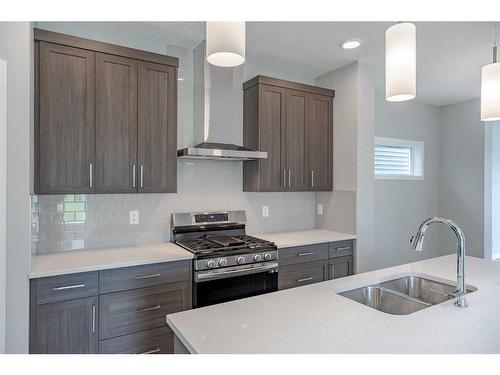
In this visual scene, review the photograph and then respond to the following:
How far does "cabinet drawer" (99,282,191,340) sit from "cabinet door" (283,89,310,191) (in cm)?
156

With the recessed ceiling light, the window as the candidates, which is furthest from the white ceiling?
the window

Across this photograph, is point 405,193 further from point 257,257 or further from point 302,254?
point 257,257

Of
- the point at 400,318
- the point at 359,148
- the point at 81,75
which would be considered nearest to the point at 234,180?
the point at 359,148

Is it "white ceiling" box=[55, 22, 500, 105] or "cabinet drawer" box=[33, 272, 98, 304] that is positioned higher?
"white ceiling" box=[55, 22, 500, 105]

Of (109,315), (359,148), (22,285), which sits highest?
(359,148)

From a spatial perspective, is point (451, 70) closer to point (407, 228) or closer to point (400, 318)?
point (407, 228)

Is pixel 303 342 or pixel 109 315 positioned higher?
pixel 303 342

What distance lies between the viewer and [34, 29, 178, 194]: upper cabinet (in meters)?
2.16

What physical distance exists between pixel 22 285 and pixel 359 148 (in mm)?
3021

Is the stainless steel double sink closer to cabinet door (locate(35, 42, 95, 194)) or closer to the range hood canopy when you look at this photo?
the range hood canopy

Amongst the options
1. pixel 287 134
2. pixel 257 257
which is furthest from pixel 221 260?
pixel 287 134

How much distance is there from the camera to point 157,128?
255cm

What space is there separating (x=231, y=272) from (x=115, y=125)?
1437mm
